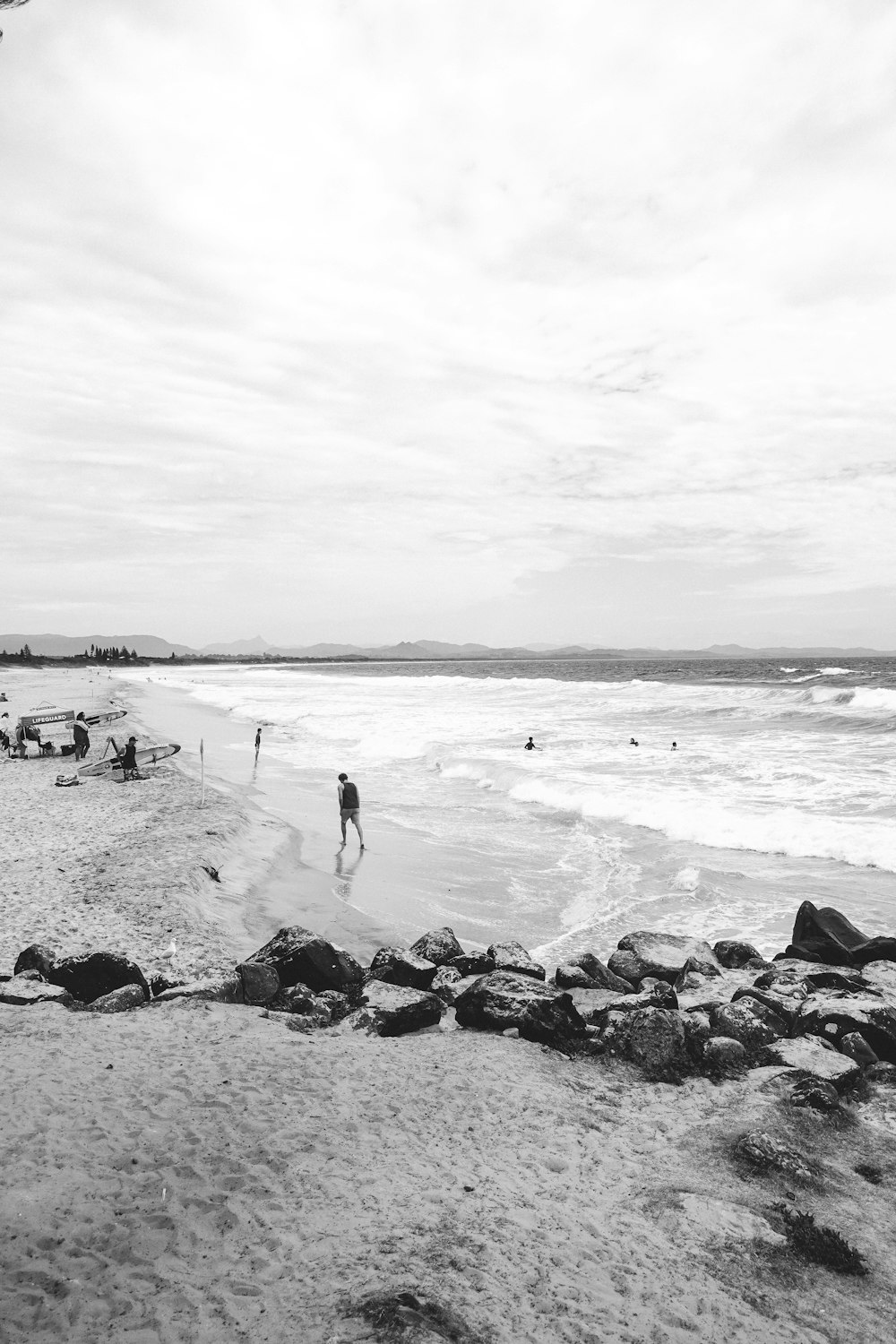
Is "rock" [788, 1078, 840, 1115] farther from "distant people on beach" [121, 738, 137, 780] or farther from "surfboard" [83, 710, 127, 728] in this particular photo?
"surfboard" [83, 710, 127, 728]

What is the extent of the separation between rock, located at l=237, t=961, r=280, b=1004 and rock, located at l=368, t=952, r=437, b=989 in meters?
0.93

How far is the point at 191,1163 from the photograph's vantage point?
4.14 meters

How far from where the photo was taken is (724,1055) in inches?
226

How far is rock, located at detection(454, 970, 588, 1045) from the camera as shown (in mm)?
6121

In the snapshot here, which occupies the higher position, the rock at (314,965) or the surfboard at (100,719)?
the surfboard at (100,719)

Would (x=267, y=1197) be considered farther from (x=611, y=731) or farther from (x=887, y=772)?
(x=611, y=731)

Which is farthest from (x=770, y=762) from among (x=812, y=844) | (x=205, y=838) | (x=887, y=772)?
(x=205, y=838)

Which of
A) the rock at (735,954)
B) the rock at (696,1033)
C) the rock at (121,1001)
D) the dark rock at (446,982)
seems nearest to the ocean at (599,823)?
the rock at (735,954)

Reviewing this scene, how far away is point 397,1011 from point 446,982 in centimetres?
98

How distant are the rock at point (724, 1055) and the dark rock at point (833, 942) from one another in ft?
A: 9.10

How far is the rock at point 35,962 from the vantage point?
6.68 meters

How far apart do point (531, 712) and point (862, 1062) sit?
34.6 metres

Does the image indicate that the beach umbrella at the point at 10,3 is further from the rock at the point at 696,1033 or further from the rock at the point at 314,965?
the rock at the point at 696,1033

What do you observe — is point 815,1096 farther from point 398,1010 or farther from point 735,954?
point 398,1010
